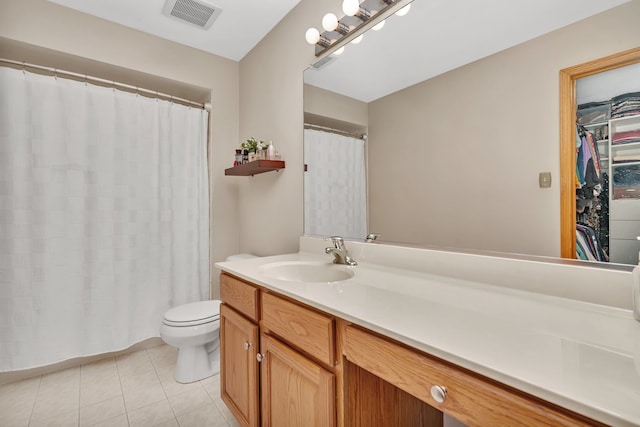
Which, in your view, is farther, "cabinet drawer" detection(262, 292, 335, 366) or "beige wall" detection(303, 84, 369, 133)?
"beige wall" detection(303, 84, 369, 133)

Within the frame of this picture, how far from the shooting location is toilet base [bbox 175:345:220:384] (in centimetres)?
191

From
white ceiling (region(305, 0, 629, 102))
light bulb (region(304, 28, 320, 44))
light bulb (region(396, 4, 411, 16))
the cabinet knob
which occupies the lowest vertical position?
the cabinet knob

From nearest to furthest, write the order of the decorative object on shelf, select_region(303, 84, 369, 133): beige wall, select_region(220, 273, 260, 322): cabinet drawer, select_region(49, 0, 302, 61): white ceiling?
1. select_region(220, 273, 260, 322): cabinet drawer
2. the decorative object on shelf
3. select_region(303, 84, 369, 133): beige wall
4. select_region(49, 0, 302, 61): white ceiling

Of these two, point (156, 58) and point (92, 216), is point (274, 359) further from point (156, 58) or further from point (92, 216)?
point (156, 58)

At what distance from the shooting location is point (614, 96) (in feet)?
2.64

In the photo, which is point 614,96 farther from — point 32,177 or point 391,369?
point 32,177

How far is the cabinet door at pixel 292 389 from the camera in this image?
2.87 feet

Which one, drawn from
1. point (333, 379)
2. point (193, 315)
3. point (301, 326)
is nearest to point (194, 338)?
point (193, 315)

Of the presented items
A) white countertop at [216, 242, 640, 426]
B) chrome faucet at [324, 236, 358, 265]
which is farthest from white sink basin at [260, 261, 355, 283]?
white countertop at [216, 242, 640, 426]

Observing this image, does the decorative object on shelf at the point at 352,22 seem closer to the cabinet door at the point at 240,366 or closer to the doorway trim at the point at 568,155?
the doorway trim at the point at 568,155

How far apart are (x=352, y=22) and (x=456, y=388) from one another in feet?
5.47

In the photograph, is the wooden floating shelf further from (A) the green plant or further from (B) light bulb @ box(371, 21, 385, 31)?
(B) light bulb @ box(371, 21, 385, 31)

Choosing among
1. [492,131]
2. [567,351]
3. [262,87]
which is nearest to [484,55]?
[492,131]

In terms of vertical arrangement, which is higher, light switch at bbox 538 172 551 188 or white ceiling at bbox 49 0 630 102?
white ceiling at bbox 49 0 630 102
